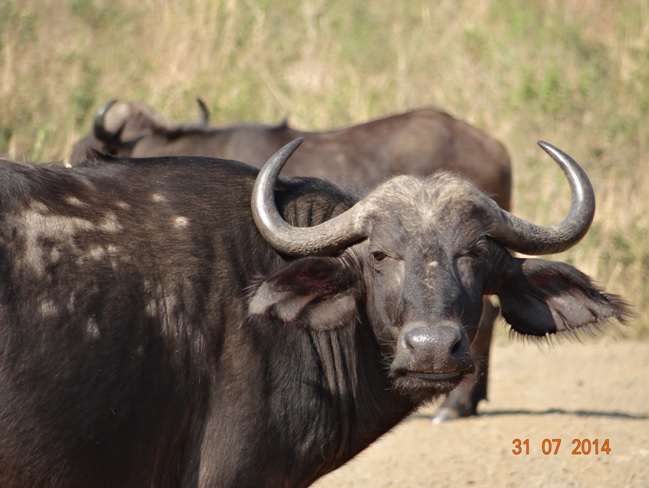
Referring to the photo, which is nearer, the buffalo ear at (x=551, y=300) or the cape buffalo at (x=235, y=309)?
the cape buffalo at (x=235, y=309)

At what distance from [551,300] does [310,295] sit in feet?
4.06

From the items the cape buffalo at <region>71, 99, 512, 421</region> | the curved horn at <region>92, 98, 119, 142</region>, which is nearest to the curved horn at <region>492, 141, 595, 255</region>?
the cape buffalo at <region>71, 99, 512, 421</region>

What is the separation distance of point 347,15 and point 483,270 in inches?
592

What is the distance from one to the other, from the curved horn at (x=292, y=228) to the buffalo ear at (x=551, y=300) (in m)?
0.84

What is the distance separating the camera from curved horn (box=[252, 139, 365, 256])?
15.6 feet

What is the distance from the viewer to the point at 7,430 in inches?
159

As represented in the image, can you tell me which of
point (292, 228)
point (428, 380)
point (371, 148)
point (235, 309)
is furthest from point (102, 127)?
point (428, 380)

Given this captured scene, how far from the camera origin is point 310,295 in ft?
15.8

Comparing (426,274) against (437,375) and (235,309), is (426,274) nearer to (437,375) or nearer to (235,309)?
(437,375)

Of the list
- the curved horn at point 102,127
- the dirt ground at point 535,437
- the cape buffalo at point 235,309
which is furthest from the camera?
the curved horn at point 102,127

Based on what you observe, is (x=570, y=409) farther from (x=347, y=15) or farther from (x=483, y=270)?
(x=347, y=15)
